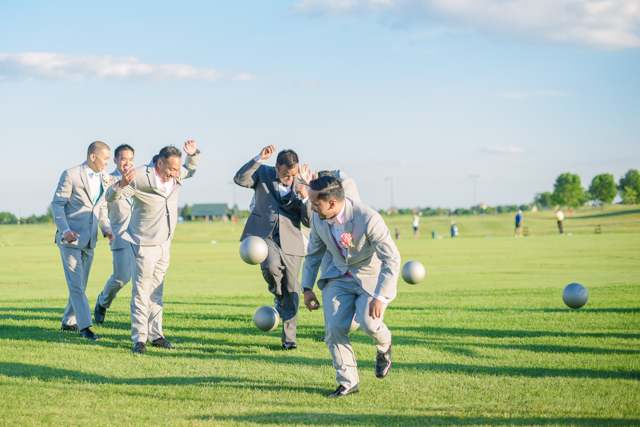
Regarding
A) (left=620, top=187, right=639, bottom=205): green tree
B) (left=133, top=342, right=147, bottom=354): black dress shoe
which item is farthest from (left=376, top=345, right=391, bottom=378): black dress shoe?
(left=620, top=187, right=639, bottom=205): green tree

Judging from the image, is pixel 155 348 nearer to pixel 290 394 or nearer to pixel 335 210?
pixel 290 394

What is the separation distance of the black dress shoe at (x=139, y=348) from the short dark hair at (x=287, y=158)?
318 centimetres

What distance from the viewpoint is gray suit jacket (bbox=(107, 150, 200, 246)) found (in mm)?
7840

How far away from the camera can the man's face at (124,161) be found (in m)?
9.55

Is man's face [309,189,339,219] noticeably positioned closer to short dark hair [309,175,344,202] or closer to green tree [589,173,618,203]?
short dark hair [309,175,344,202]

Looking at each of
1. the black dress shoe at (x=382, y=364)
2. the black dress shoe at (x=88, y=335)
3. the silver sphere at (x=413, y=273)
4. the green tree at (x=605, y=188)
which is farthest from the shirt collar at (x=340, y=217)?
the green tree at (x=605, y=188)

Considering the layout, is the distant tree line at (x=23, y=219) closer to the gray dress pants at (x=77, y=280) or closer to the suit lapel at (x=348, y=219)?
the gray dress pants at (x=77, y=280)

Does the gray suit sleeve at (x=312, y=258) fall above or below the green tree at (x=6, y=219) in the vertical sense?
below

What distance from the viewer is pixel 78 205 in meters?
9.02

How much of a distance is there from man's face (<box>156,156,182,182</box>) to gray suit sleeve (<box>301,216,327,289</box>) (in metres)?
2.55

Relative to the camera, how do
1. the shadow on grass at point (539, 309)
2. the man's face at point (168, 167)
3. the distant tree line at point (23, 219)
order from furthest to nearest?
the distant tree line at point (23, 219)
the shadow on grass at point (539, 309)
the man's face at point (168, 167)

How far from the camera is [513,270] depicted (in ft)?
68.4

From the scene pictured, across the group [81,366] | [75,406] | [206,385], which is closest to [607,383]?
[206,385]

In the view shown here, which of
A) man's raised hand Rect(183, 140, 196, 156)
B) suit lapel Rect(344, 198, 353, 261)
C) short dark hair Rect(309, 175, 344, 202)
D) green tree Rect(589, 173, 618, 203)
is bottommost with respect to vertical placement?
suit lapel Rect(344, 198, 353, 261)
